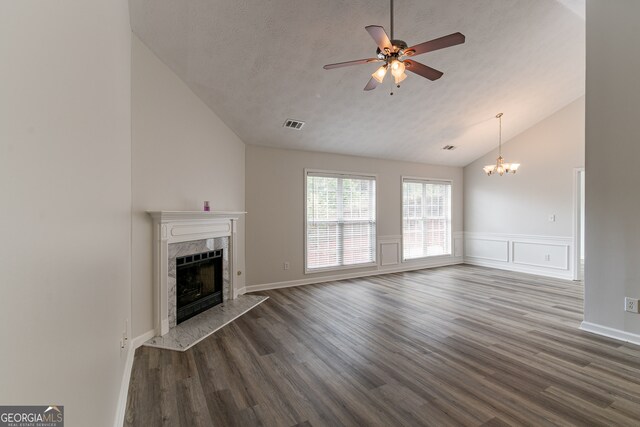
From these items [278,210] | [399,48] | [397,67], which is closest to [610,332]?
[397,67]

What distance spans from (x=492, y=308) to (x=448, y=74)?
3.43 metres

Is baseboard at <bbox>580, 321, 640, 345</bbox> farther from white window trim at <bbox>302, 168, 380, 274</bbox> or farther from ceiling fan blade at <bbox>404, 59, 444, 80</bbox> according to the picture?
white window trim at <bbox>302, 168, 380, 274</bbox>

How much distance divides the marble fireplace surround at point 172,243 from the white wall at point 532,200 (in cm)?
594

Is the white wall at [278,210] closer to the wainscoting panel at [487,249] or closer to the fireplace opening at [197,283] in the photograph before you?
the fireplace opening at [197,283]

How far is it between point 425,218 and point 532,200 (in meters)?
2.30

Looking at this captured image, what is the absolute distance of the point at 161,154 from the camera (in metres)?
3.14

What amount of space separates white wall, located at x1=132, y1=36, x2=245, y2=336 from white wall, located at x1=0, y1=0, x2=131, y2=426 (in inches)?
64.8

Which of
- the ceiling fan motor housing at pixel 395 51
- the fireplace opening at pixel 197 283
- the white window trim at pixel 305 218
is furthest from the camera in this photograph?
the white window trim at pixel 305 218

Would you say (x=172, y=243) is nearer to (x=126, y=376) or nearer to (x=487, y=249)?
(x=126, y=376)

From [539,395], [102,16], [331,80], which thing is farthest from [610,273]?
[102,16]

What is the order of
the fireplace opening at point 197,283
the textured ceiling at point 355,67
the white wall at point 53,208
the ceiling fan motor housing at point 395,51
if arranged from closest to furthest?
the white wall at point 53,208
the ceiling fan motor housing at point 395,51
the textured ceiling at point 355,67
the fireplace opening at point 197,283

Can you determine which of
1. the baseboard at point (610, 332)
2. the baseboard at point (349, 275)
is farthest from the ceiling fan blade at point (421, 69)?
the baseboard at point (349, 275)

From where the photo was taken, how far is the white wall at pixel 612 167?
2929 mm

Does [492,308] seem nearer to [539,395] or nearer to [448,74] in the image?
[539,395]
